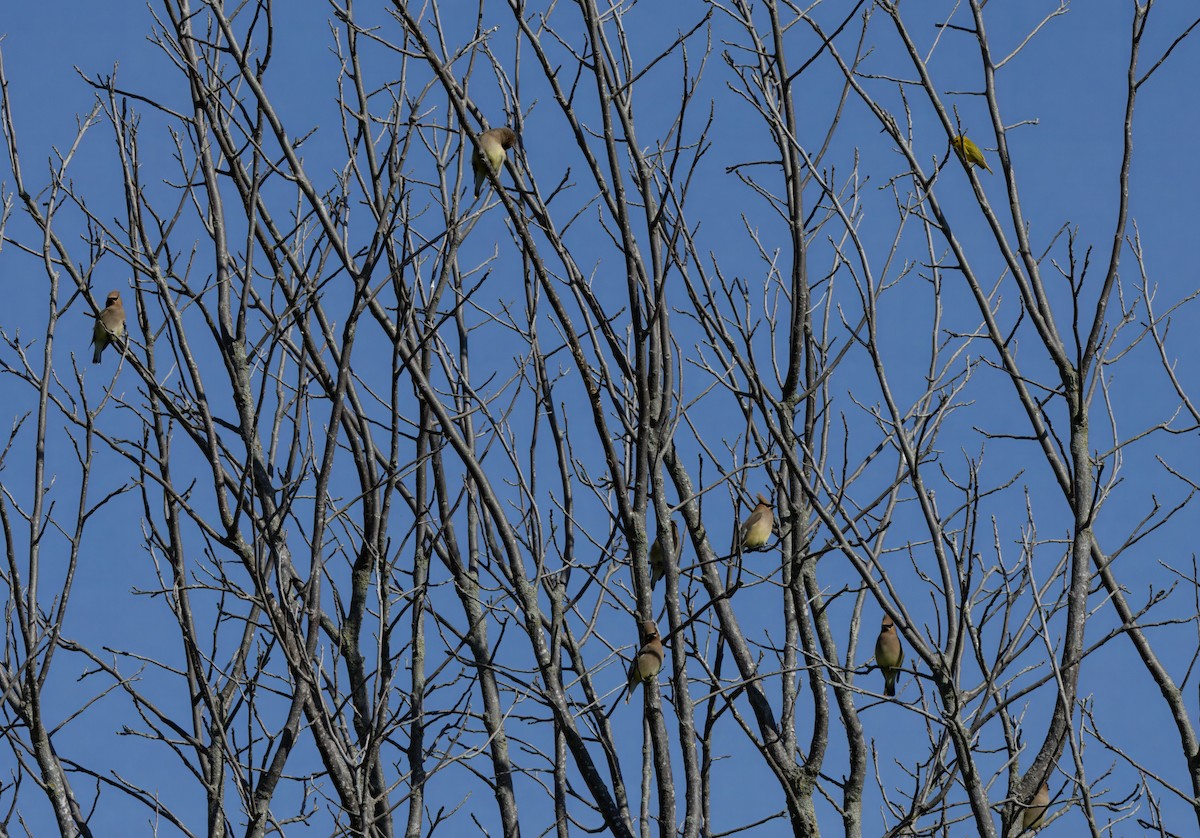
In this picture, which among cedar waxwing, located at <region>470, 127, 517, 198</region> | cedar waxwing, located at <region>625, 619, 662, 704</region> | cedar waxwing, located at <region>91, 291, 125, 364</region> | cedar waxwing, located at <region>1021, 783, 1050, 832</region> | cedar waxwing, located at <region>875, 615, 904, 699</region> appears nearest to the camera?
cedar waxwing, located at <region>1021, 783, 1050, 832</region>

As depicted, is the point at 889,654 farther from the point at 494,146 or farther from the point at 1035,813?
the point at 494,146

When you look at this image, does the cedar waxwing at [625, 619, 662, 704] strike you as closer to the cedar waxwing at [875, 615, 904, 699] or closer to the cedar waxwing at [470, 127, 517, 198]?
the cedar waxwing at [875, 615, 904, 699]

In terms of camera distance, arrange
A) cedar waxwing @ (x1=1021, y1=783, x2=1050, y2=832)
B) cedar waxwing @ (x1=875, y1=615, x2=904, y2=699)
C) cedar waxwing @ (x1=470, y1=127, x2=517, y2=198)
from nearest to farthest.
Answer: cedar waxwing @ (x1=1021, y1=783, x2=1050, y2=832) < cedar waxwing @ (x1=470, y1=127, x2=517, y2=198) < cedar waxwing @ (x1=875, y1=615, x2=904, y2=699)

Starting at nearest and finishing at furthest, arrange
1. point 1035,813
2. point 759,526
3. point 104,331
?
point 1035,813 < point 759,526 < point 104,331

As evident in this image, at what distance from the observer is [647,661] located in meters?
4.96

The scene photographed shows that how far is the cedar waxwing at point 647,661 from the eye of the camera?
4.84 metres

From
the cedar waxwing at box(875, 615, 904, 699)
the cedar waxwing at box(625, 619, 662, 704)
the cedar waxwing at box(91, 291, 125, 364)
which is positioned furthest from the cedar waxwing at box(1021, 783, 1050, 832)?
the cedar waxwing at box(91, 291, 125, 364)

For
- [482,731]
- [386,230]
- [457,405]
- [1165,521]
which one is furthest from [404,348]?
[1165,521]

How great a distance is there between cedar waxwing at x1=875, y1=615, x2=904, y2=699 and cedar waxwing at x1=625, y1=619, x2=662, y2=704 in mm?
983

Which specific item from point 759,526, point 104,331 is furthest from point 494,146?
point 104,331

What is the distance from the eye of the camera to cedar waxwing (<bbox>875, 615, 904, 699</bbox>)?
572cm

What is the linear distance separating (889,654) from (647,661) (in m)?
1.24

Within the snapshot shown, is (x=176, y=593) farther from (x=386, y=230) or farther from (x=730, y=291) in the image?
(x=730, y=291)

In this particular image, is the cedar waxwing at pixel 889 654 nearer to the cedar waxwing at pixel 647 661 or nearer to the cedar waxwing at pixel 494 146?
the cedar waxwing at pixel 647 661
